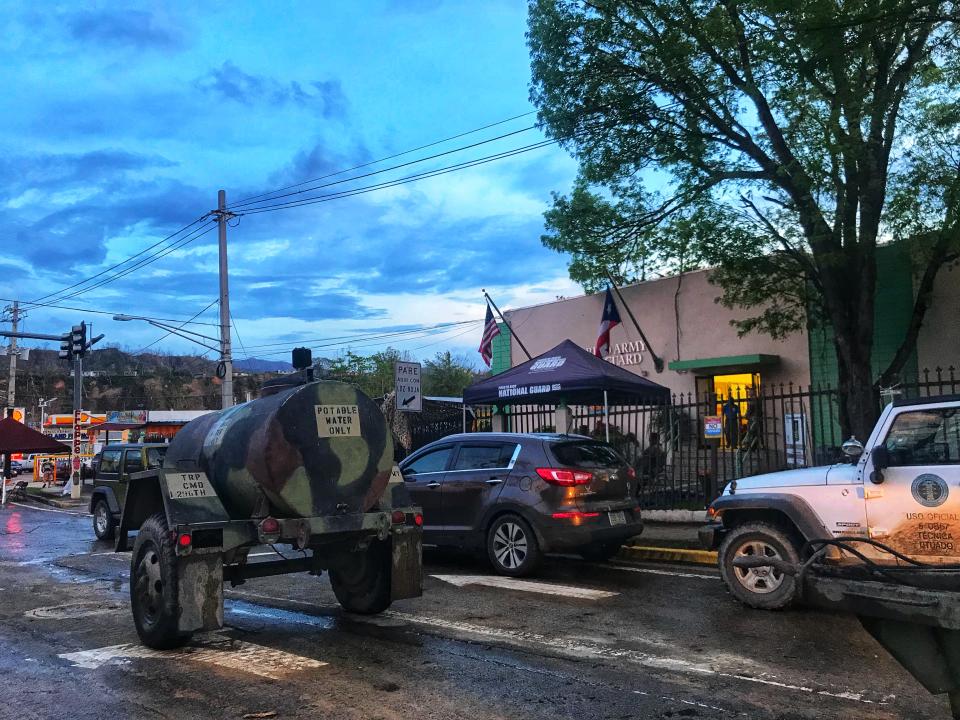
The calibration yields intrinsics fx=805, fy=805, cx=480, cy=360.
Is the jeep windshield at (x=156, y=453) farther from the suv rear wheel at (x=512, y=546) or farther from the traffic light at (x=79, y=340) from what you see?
the traffic light at (x=79, y=340)

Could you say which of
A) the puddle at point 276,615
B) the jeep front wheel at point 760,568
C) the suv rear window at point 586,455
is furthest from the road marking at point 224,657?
the suv rear window at point 586,455

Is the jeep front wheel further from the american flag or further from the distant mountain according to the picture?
the distant mountain

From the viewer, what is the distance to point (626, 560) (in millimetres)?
10344

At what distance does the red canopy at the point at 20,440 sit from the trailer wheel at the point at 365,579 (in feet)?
66.5

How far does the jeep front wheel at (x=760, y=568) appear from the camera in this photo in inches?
274

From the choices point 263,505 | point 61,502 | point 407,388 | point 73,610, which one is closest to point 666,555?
point 407,388

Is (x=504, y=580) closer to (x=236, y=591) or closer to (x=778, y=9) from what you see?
(x=236, y=591)

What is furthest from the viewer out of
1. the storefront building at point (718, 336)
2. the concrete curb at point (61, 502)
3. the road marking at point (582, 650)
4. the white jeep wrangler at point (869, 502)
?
the concrete curb at point (61, 502)

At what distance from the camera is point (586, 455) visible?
30.7 ft

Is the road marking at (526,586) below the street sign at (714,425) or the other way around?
below

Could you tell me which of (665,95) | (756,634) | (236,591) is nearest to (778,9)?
(665,95)

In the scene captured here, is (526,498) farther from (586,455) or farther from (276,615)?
(276,615)

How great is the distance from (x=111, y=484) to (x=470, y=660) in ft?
35.6

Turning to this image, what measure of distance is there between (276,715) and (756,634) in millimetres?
3724
